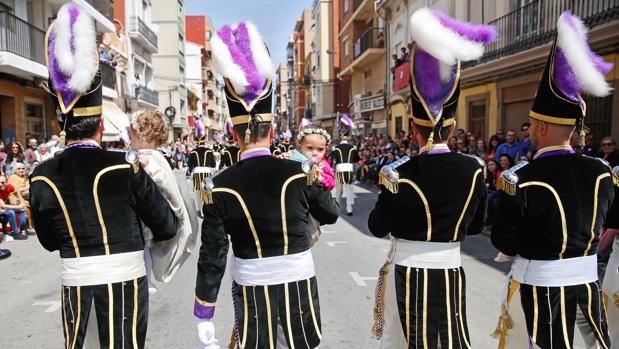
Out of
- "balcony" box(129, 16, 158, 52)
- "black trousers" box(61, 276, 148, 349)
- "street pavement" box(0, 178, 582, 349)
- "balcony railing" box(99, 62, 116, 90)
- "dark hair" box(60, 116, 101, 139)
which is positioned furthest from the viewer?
"balcony" box(129, 16, 158, 52)

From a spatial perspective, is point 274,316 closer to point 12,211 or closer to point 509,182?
point 509,182

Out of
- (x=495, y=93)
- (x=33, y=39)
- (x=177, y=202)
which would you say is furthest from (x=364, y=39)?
(x=177, y=202)

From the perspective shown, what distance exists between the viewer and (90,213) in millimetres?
2342

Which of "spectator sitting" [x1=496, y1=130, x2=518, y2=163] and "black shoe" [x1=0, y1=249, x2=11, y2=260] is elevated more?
"spectator sitting" [x1=496, y1=130, x2=518, y2=163]

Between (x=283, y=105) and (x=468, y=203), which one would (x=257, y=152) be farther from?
(x=283, y=105)

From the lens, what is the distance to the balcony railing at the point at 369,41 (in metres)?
25.0

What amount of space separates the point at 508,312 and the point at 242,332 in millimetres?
1559

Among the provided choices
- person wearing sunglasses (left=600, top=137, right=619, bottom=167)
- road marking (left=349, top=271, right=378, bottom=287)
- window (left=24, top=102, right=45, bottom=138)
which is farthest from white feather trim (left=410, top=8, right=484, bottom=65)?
window (left=24, top=102, right=45, bottom=138)

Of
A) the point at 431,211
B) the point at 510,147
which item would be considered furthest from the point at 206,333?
the point at 510,147

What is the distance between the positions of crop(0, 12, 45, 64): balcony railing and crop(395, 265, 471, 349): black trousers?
45.9 ft

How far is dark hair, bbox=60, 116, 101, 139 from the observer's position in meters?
2.44

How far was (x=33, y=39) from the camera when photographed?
16219mm

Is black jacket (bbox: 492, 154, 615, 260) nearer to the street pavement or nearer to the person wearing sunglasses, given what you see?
the street pavement

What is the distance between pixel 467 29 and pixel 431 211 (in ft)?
3.32
